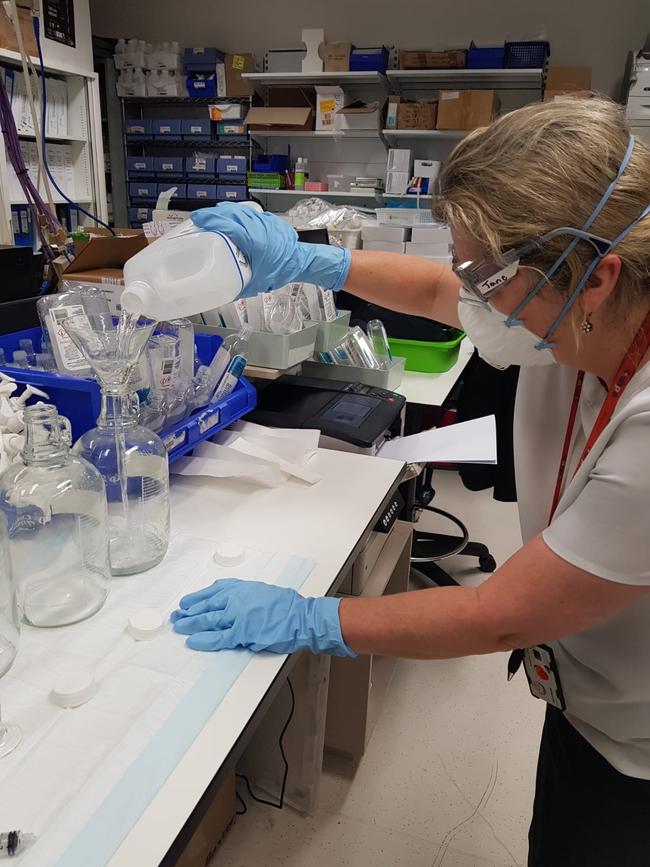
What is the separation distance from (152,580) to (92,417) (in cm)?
31

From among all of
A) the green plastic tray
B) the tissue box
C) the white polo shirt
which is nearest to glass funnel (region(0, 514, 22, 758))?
the white polo shirt

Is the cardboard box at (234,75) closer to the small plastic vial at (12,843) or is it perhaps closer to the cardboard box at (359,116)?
the cardboard box at (359,116)

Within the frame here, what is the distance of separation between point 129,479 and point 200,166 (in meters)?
4.77

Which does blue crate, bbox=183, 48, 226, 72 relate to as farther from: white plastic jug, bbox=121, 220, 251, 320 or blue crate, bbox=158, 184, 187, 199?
white plastic jug, bbox=121, 220, 251, 320

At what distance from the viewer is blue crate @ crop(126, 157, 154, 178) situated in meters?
5.32

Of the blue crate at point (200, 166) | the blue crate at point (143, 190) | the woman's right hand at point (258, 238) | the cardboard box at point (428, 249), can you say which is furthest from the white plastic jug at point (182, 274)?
the blue crate at point (143, 190)

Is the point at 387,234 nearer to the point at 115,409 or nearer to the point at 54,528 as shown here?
the point at 115,409

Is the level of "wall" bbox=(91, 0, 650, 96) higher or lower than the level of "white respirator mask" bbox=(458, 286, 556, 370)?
higher

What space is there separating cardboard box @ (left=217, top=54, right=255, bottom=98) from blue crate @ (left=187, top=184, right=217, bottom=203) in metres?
0.72

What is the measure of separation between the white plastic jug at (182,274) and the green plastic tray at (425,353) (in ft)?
4.07

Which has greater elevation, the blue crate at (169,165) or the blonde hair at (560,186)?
the blue crate at (169,165)

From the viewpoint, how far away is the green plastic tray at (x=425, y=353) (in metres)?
2.30

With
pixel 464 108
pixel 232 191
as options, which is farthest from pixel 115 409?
pixel 232 191

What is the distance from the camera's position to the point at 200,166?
5.18 metres
